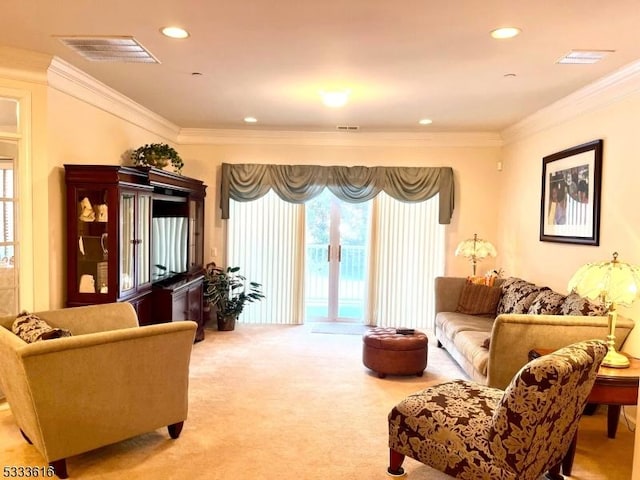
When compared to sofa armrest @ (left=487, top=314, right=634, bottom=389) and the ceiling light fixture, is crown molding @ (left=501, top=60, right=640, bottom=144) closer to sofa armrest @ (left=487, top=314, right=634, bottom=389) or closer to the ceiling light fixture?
sofa armrest @ (left=487, top=314, right=634, bottom=389)

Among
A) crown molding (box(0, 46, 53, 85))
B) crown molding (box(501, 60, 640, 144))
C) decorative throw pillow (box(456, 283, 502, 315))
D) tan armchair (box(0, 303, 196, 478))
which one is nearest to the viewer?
tan armchair (box(0, 303, 196, 478))

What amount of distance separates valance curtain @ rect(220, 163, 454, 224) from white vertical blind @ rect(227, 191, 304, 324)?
0.22 meters

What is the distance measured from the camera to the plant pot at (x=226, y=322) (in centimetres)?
607

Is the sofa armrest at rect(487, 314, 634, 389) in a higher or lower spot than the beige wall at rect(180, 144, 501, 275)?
lower

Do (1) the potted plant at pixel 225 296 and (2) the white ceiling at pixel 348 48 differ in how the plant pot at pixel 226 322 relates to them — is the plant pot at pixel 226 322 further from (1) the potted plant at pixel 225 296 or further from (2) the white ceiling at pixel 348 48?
(2) the white ceiling at pixel 348 48

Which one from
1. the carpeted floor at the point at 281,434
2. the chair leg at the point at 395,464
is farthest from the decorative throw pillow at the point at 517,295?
the chair leg at the point at 395,464

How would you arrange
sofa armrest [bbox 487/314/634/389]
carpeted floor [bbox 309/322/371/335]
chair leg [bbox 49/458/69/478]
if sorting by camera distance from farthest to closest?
carpeted floor [bbox 309/322/371/335]
sofa armrest [bbox 487/314/634/389]
chair leg [bbox 49/458/69/478]

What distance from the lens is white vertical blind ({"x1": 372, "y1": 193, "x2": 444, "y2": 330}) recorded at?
6.41m

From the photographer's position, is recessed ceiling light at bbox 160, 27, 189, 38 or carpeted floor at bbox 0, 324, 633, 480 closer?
carpeted floor at bbox 0, 324, 633, 480

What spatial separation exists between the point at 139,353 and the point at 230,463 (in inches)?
33.4

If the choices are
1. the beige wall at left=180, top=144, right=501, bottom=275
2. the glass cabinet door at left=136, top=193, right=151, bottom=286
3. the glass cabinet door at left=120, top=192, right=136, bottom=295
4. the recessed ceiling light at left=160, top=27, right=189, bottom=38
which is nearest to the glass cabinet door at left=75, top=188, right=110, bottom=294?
the glass cabinet door at left=120, top=192, right=136, bottom=295

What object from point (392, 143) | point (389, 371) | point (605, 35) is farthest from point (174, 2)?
point (392, 143)

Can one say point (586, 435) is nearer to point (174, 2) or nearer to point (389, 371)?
point (389, 371)

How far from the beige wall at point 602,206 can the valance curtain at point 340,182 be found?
0.80 metres
